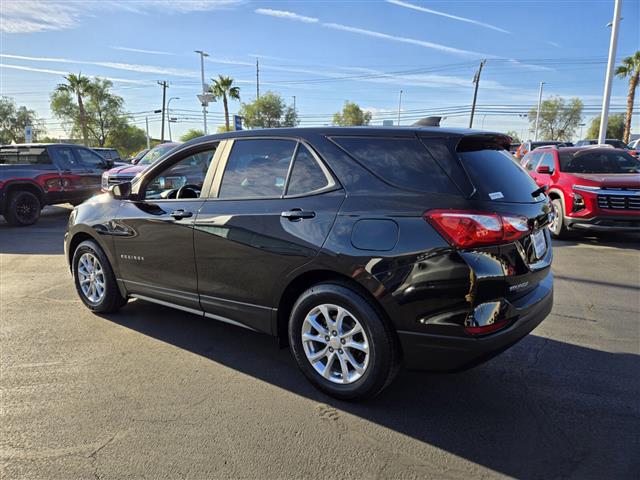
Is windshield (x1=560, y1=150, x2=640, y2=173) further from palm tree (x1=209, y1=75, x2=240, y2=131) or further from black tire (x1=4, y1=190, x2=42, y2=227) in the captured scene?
palm tree (x1=209, y1=75, x2=240, y2=131)

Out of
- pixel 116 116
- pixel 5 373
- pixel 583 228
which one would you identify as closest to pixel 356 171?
pixel 5 373

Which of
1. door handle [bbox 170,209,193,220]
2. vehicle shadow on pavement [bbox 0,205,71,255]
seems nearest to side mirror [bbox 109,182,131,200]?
door handle [bbox 170,209,193,220]

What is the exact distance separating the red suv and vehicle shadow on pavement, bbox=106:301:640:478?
4.49 m

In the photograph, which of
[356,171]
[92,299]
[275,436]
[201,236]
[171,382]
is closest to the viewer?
[275,436]

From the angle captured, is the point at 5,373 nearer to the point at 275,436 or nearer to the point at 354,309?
the point at 275,436

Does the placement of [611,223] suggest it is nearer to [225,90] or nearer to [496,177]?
[496,177]

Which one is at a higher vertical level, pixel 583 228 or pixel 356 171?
pixel 356 171

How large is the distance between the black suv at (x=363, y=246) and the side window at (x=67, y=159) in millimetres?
9140

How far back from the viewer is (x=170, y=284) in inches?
152

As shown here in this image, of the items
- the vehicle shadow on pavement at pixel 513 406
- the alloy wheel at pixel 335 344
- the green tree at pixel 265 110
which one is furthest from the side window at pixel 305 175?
the green tree at pixel 265 110

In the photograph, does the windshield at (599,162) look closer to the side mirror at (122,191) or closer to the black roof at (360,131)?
the black roof at (360,131)

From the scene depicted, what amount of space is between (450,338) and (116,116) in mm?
72965

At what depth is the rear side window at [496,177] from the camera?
2635 millimetres

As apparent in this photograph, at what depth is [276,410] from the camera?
2.88 metres
